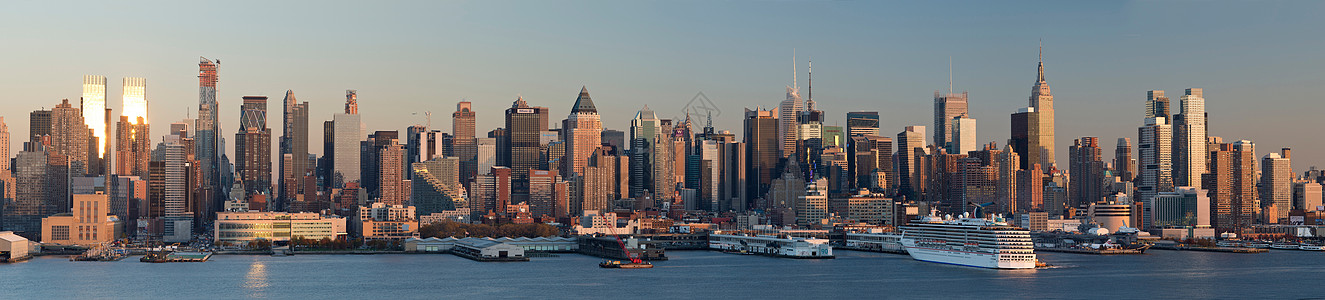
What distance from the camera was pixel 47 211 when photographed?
18638cm

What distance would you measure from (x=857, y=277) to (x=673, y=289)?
15497 mm

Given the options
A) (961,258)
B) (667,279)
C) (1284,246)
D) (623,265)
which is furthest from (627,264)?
(1284,246)

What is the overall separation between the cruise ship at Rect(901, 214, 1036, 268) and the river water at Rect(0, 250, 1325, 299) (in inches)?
52.1

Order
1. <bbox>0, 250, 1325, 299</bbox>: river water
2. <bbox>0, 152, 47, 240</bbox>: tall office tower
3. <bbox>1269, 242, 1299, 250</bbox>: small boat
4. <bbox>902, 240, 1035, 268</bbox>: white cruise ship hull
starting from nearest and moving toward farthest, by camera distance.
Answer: <bbox>0, 250, 1325, 299</bbox>: river water, <bbox>902, 240, 1035, 268</bbox>: white cruise ship hull, <bbox>1269, 242, 1299, 250</bbox>: small boat, <bbox>0, 152, 47, 240</bbox>: tall office tower

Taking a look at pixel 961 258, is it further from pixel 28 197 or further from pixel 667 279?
pixel 28 197

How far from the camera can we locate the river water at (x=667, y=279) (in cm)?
7669

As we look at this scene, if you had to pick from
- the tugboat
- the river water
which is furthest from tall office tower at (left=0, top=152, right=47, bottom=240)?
the tugboat

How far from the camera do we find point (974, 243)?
99250 mm

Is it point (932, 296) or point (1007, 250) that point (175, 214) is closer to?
point (1007, 250)

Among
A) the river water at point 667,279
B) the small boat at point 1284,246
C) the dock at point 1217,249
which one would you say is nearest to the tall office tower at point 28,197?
the river water at point 667,279

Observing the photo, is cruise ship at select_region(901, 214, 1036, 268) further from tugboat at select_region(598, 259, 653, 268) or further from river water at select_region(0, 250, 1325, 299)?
tugboat at select_region(598, 259, 653, 268)

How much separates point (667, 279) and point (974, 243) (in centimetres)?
2377

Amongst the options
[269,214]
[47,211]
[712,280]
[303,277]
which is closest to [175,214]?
[47,211]

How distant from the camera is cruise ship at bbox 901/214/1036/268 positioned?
96750mm
